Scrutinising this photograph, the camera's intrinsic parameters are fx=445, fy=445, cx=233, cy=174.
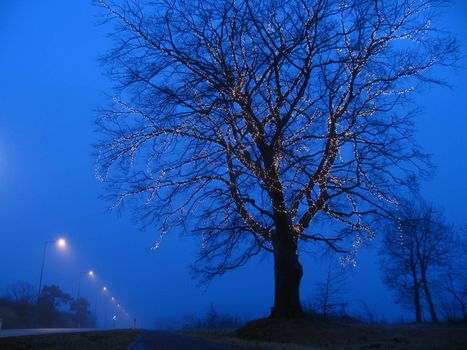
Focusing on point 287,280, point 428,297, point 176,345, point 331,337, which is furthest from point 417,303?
point 176,345

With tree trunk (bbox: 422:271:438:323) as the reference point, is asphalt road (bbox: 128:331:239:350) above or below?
below

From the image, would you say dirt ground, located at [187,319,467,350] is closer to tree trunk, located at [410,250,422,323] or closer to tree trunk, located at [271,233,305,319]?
tree trunk, located at [271,233,305,319]

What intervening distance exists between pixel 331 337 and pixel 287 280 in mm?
3464

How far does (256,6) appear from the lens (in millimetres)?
10930

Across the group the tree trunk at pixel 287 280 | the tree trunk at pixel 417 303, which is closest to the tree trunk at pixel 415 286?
the tree trunk at pixel 417 303

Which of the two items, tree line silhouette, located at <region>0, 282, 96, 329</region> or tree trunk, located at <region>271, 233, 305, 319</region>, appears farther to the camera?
tree line silhouette, located at <region>0, 282, 96, 329</region>

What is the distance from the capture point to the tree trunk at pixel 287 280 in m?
13.9

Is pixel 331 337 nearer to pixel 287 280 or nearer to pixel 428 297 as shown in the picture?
pixel 287 280

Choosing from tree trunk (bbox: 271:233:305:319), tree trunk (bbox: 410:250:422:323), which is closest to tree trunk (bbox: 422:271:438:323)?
tree trunk (bbox: 410:250:422:323)

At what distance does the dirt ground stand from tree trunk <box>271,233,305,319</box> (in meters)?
0.71

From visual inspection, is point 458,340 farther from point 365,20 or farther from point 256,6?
point 256,6

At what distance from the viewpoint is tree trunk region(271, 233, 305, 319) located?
549 inches

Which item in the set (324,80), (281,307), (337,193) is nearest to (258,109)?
(324,80)

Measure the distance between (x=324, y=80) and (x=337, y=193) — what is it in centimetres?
353
